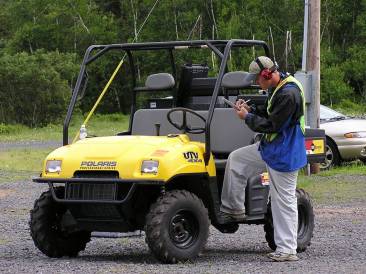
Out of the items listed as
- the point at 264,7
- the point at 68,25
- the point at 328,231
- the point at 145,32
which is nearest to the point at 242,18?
the point at 264,7

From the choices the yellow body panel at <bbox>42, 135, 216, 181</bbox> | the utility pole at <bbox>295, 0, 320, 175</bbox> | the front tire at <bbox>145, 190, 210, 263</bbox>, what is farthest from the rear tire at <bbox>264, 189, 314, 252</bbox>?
the utility pole at <bbox>295, 0, 320, 175</bbox>

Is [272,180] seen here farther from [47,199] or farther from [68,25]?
[68,25]

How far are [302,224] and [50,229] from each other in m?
2.62

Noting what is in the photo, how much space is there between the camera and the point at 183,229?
928 centimetres

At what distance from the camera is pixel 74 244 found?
394 inches

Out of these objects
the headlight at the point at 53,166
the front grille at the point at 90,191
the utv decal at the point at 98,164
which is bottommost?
the front grille at the point at 90,191

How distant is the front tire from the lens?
895 centimetres

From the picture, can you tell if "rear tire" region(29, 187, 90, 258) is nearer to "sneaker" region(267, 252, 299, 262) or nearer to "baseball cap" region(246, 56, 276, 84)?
"sneaker" region(267, 252, 299, 262)

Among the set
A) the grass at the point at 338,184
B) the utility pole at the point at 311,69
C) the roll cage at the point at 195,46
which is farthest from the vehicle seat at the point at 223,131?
the utility pole at the point at 311,69

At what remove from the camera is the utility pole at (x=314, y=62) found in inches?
771

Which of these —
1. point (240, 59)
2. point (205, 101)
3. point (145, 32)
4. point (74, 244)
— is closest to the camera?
point (74, 244)

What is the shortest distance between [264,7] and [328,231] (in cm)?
4201

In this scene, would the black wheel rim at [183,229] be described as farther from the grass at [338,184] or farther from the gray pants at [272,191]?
the grass at [338,184]

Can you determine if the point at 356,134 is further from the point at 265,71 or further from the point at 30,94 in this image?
the point at 30,94
